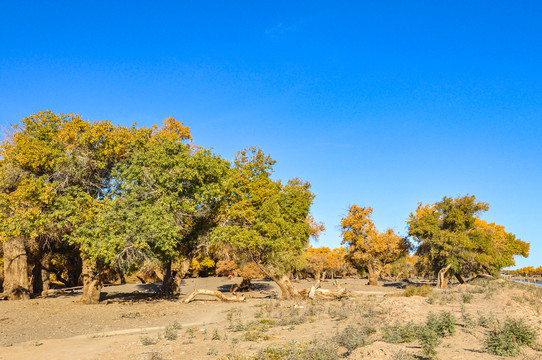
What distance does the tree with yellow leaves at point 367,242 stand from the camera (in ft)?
155

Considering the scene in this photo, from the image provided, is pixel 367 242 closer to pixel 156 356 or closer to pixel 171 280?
pixel 171 280

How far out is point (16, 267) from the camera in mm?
26500

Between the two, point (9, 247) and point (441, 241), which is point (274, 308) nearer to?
point (9, 247)

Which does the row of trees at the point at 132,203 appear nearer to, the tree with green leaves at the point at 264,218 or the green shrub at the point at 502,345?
the tree with green leaves at the point at 264,218

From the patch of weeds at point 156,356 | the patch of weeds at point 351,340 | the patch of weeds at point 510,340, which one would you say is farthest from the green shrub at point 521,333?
the patch of weeds at point 156,356

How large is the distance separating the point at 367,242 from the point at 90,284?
109 ft

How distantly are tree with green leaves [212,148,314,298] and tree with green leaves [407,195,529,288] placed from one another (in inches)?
706

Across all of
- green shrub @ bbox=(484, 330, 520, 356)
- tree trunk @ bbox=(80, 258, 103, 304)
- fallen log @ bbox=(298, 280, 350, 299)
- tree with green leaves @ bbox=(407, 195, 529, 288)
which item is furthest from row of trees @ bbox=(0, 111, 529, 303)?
tree with green leaves @ bbox=(407, 195, 529, 288)

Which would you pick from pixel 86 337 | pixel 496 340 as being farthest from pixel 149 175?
pixel 496 340

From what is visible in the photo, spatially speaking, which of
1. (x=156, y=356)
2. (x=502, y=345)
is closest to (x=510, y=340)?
(x=502, y=345)

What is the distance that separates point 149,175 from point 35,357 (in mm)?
11805

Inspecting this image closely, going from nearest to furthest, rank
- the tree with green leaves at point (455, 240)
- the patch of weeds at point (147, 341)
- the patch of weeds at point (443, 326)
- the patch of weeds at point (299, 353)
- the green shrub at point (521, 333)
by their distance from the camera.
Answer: the patch of weeds at point (299, 353) < the green shrub at point (521, 333) < the patch of weeds at point (443, 326) < the patch of weeds at point (147, 341) < the tree with green leaves at point (455, 240)

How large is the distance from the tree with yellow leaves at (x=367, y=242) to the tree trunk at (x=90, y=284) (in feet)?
105

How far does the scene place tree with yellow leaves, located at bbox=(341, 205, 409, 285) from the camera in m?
47.2
